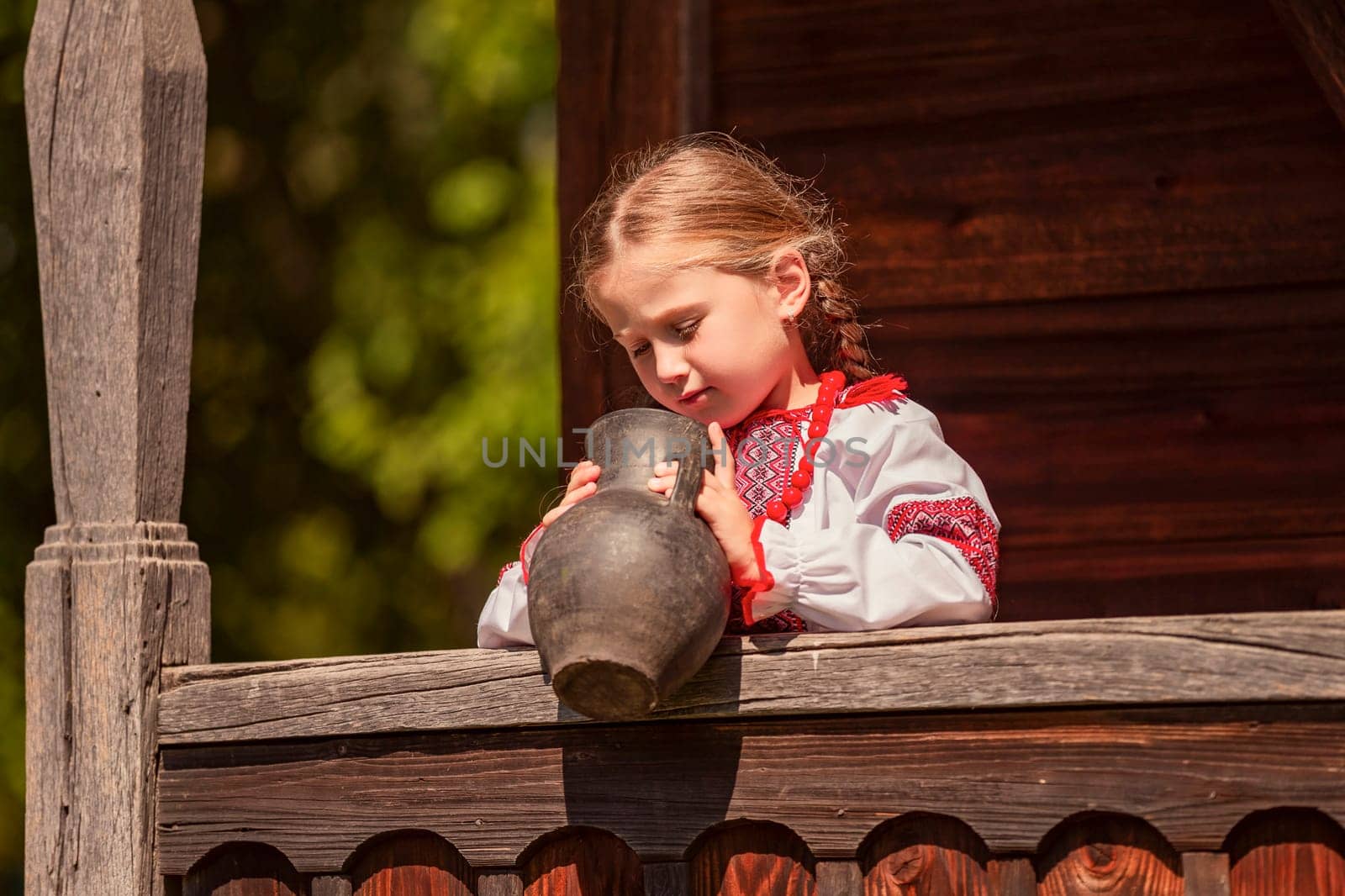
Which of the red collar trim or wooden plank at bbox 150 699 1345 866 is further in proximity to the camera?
the red collar trim

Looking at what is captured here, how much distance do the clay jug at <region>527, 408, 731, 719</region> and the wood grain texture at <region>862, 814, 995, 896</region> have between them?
372 mm

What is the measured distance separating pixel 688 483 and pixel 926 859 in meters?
0.62

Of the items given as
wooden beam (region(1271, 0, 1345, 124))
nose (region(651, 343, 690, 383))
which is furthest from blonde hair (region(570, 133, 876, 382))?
wooden beam (region(1271, 0, 1345, 124))

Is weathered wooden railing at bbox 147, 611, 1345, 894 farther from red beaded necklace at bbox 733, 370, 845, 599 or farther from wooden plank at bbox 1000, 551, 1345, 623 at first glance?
wooden plank at bbox 1000, 551, 1345, 623

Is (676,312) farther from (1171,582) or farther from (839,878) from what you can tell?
(1171,582)

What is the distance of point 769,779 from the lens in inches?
93.0

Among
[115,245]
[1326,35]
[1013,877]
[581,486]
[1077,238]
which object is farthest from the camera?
[1077,238]

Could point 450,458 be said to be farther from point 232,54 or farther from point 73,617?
point 73,617

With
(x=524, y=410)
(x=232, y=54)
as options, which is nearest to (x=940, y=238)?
(x=524, y=410)

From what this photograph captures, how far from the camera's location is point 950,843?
2291 millimetres

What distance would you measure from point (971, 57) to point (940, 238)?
0.48 meters

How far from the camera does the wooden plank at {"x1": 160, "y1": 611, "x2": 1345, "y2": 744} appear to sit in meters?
2.12

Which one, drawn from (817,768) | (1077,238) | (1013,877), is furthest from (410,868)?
(1077,238)

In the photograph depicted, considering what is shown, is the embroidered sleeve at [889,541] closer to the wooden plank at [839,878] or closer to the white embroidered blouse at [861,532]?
the white embroidered blouse at [861,532]
